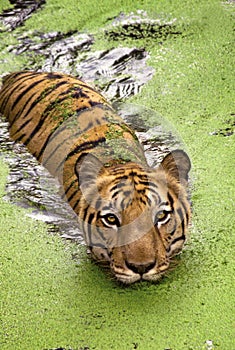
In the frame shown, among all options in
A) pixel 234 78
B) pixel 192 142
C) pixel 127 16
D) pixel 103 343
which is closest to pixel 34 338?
pixel 103 343

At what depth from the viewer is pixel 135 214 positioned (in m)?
2.51

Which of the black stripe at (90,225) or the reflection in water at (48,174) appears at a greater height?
the black stripe at (90,225)

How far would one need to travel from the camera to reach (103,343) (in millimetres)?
2406

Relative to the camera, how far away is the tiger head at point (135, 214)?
2459mm

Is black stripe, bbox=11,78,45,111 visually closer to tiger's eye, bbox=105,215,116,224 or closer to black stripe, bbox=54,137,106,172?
black stripe, bbox=54,137,106,172

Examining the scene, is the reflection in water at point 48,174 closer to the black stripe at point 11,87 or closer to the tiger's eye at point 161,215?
the black stripe at point 11,87

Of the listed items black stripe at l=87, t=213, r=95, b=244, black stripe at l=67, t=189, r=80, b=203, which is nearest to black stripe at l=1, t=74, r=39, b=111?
black stripe at l=67, t=189, r=80, b=203

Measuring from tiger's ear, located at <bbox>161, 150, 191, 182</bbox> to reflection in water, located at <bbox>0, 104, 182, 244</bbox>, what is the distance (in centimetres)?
60

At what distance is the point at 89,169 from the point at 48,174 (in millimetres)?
945

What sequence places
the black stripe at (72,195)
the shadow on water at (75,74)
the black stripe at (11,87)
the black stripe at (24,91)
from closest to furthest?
the black stripe at (72,195) → the shadow on water at (75,74) → the black stripe at (24,91) → the black stripe at (11,87)

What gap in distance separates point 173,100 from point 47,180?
54.6 inches

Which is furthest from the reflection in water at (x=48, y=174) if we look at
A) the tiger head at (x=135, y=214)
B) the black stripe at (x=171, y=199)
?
the black stripe at (x=171, y=199)

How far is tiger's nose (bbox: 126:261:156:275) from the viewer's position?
242cm

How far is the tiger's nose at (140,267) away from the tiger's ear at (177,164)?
52cm
